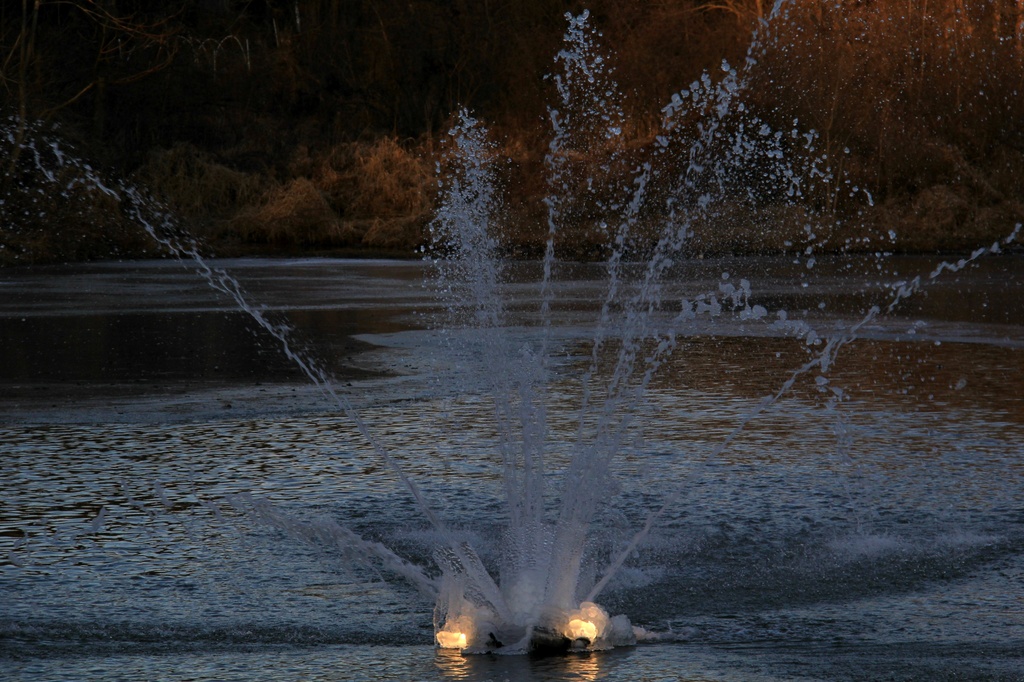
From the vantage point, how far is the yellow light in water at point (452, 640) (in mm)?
5113

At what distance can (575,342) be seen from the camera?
14.4 meters

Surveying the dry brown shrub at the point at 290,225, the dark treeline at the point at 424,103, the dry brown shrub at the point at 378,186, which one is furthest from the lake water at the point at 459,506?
the dry brown shrub at the point at 378,186

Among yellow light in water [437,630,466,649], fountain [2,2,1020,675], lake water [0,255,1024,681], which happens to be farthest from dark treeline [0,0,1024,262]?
yellow light in water [437,630,466,649]

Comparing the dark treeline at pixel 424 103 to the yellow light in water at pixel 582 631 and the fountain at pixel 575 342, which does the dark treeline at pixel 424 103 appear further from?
the yellow light in water at pixel 582 631

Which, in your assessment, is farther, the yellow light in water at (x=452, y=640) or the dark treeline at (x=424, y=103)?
the dark treeline at (x=424, y=103)

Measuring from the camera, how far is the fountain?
5391 mm

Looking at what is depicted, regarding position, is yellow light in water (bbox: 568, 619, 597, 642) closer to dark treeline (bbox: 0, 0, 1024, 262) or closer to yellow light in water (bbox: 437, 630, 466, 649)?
yellow light in water (bbox: 437, 630, 466, 649)

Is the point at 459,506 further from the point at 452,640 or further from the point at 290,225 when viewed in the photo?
the point at 290,225

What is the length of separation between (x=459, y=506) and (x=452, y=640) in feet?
6.96

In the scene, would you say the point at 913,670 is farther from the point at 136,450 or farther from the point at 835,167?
the point at 835,167

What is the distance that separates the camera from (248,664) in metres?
4.90

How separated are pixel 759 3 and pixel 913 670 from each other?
34.9 meters

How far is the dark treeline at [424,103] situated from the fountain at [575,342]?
944 millimetres

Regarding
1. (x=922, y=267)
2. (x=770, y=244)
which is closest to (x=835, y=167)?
(x=770, y=244)
